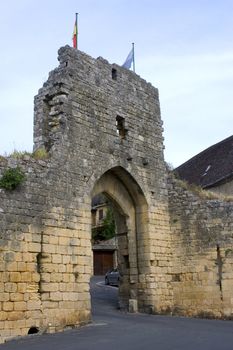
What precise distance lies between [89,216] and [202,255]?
4221 millimetres

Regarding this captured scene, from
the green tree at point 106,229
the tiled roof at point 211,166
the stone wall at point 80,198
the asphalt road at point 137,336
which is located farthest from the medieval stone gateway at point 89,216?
the green tree at point 106,229

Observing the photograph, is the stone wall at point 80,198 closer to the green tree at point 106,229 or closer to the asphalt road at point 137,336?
the asphalt road at point 137,336

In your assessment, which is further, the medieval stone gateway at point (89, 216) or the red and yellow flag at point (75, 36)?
the red and yellow flag at point (75, 36)

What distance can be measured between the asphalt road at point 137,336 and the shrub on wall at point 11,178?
128 inches

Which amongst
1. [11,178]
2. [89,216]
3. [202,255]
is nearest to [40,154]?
[11,178]

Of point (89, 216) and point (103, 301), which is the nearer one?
point (89, 216)

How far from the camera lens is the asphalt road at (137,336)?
8.42 meters

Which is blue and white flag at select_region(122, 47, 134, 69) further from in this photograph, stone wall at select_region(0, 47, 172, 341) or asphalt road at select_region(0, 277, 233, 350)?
asphalt road at select_region(0, 277, 233, 350)

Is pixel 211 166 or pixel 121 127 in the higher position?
pixel 211 166

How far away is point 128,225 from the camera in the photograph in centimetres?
1496

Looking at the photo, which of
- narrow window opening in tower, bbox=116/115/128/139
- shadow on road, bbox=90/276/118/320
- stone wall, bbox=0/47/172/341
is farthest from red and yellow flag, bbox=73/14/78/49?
shadow on road, bbox=90/276/118/320

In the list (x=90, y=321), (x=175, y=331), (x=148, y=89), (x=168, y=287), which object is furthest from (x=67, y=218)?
(x=148, y=89)

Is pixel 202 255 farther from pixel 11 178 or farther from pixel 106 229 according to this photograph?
pixel 106 229

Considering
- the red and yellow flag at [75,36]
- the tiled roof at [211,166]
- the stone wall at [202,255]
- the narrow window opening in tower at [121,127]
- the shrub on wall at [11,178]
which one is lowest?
the stone wall at [202,255]
